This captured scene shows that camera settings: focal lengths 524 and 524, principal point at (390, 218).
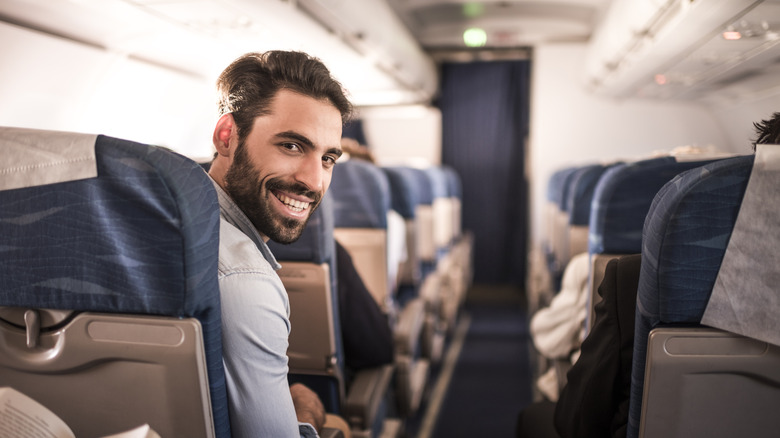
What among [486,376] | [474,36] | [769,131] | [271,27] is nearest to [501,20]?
[474,36]

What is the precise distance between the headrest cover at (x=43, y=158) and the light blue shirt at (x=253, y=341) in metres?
0.32

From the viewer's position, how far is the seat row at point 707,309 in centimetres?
105

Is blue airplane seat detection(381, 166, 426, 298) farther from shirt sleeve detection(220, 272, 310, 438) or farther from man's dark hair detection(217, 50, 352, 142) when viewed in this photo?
shirt sleeve detection(220, 272, 310, 438)

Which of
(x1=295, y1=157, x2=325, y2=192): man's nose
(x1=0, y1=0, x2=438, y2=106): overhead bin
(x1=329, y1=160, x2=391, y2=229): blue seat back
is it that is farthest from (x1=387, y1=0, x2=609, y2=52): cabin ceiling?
(x1=295, y1=157, x2=325, y2=192): man's nose

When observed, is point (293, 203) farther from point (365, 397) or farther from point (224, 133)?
point (365, 397)

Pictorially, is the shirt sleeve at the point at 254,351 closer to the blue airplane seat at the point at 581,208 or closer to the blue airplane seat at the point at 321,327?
the blue airplane seat at the point at 321,327

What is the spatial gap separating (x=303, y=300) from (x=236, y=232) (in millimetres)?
725

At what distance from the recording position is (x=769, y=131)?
48.1 inches

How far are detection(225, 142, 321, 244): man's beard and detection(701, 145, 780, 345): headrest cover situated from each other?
98cm

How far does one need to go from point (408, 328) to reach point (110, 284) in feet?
7.79

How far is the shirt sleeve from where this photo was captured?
1.10 m

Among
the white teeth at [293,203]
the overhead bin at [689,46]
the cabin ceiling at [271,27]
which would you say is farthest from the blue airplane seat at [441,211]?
the white teeth at [293,203]

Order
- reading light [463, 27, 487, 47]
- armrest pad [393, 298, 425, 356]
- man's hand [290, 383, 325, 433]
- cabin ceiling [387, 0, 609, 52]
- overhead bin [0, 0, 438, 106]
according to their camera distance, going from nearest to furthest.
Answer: man's hand [290, 383, 325, 433] → overhead bin [0, 0, 438, 106] → armrest pad [393, 298, 425, 356] → cabin ceiling [387, 0, 609, 52] → reading light [463, 27, 487, 47]

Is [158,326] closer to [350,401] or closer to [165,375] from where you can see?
[165,375]
